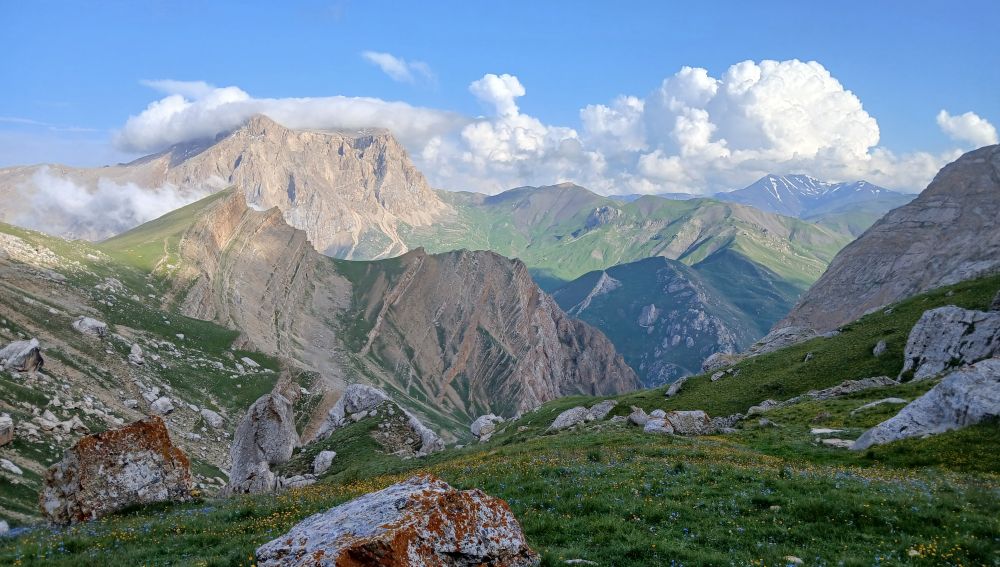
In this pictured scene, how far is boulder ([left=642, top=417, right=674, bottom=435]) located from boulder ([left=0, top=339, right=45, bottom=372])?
3244 inches

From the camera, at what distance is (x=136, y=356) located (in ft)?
373

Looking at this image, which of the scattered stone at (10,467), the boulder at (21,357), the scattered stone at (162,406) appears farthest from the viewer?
the scattered stone at (162,406)

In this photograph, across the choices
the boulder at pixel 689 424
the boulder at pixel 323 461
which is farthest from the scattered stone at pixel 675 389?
the boulder at pixel 323 461

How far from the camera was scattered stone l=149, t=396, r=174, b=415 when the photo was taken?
9856 centimetres

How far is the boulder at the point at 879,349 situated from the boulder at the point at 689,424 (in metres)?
37.8

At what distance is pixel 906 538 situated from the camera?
15914mm

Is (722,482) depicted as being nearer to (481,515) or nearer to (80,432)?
(481,515)

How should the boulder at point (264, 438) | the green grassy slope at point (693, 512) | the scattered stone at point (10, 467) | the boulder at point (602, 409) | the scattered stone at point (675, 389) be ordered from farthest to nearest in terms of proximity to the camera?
the scattered stone at point (675, 389), the boulder at point (602, 409), the boulder at point (264, 438), the scattered stone at point (10, 467), the green grassy slope at point (693, 512)

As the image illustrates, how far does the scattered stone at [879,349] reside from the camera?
73.1 m

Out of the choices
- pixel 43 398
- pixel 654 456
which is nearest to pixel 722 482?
pixel 654 456

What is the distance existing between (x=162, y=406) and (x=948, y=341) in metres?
118

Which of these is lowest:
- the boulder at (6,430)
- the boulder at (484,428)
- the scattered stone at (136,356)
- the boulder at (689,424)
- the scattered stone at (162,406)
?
the boulder at (484,428)

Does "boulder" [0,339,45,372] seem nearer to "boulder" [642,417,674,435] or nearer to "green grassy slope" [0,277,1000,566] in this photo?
"green grassy slope" [0,277,1000,566]

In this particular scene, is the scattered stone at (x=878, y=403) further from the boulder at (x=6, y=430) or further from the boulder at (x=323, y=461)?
the boulder at (x=6, y=430)
